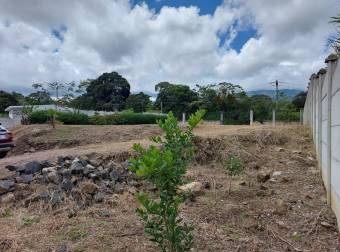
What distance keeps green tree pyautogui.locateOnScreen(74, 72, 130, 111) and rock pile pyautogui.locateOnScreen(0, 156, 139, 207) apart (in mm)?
38804

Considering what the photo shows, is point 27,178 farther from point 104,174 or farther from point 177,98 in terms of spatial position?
point 177,98

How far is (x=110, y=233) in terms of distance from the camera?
159 inches

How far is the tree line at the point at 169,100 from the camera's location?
85.1 feet

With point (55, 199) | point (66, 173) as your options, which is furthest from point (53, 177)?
point (55, 199)

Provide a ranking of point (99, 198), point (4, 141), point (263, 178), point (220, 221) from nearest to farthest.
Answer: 1. point (220, 221)
2. point (99, 198)
3. point (263, 178)
4. point (4, 141)

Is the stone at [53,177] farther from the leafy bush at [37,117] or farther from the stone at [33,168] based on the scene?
the leafy bush at [37,117]

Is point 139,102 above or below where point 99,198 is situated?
above

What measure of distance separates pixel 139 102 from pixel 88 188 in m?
38.4

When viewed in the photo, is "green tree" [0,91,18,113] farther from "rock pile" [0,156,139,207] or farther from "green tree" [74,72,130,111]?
"rock pile" [0,156,139,207]

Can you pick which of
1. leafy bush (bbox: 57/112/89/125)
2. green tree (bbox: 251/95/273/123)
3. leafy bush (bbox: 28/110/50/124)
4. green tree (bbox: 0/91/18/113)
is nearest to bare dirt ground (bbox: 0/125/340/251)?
leafy bush (bbox: 28/110/50/124)

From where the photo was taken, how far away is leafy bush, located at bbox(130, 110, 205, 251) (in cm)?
244

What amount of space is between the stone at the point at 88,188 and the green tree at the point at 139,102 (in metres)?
36.0

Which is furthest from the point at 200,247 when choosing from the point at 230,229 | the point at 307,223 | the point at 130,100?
the point at 130,100

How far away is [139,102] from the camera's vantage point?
1720 inches
